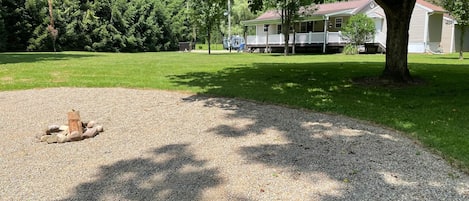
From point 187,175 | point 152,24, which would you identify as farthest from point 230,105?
point 152,24

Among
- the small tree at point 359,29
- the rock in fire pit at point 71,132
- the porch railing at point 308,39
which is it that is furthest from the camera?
the porch railing at point 308,39

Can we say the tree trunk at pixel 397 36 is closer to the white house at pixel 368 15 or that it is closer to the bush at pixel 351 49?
the bush at pixel 351 49

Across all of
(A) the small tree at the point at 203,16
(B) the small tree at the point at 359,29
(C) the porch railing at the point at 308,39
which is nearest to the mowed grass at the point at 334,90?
(B) the small tree at the point at 359,29

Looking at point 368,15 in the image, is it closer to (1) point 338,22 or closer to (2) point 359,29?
(1) point 338,22

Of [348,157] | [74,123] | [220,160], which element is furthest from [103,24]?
[348,157]

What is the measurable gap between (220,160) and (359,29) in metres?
23.2

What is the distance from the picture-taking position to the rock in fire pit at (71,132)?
17.6ft

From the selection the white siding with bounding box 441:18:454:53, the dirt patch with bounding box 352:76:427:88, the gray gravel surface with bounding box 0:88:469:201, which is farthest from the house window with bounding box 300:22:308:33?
the gray gravel surface with bounding box 0:88:469:201

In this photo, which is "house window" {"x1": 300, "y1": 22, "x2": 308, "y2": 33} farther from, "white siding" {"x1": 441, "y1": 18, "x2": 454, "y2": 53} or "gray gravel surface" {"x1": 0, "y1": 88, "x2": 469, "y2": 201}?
"gray gravel surface" {"x1": 0, "y1": 88, "x2": 469, "y2": 201}

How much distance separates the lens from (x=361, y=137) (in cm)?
532

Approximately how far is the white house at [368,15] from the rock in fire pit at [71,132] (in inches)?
944

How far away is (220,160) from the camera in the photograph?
4.45m

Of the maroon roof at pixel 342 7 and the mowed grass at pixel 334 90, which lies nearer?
the mowed grass at pixel 334 90

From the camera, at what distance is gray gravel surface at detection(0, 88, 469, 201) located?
3.59m
